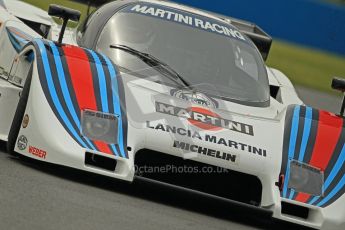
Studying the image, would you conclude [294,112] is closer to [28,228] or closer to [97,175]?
[97,175]

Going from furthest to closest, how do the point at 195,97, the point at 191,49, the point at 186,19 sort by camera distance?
the point at 186,19
the point at 191,49
the point at 195,97

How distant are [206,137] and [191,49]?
168 centimetres

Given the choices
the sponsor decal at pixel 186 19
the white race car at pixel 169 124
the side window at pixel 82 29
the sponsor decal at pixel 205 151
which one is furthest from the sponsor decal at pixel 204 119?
the side window at pixel 82 29

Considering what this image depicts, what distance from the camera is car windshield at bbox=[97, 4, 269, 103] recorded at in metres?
7.16

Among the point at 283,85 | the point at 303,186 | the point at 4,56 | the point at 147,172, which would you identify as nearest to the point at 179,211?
the point at 147,172

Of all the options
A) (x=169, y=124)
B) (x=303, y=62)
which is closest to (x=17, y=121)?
(x=169, y=124)

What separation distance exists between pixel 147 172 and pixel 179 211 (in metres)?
0.41

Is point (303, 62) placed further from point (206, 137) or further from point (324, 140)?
point (206, 137)

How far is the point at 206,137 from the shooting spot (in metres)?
5.99

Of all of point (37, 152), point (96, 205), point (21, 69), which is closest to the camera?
point (96, 205)

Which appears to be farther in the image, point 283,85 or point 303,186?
point 283,85

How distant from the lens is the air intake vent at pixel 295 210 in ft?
19.2

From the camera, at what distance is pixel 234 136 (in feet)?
20.1

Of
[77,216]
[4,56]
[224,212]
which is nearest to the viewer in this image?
[77,216]
